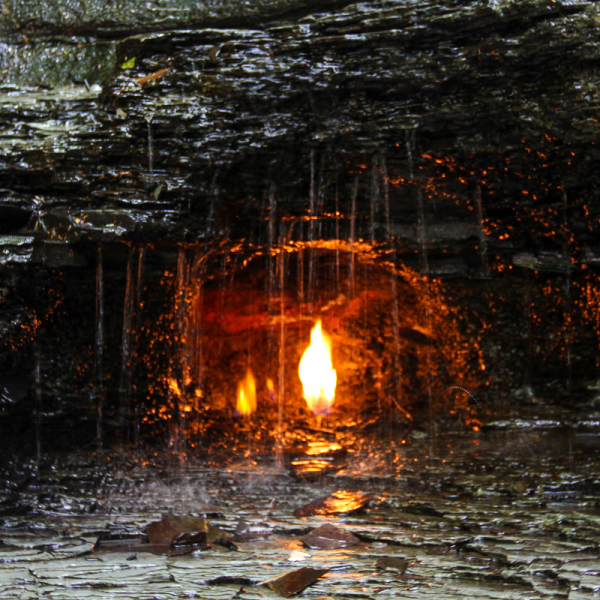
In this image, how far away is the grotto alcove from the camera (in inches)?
155

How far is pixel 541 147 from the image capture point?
13.8 feet

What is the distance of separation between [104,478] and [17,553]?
152 cm

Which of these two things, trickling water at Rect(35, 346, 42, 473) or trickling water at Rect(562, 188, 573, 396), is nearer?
trickling water at Rect(562, 188, 573, 396)

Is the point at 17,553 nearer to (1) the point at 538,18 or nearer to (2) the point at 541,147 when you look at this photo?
(2) the point at 541,147

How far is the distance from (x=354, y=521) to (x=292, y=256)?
102 inches

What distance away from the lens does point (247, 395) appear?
620cm

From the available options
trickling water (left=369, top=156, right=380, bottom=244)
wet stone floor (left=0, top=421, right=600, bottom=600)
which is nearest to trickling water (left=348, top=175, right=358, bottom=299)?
trickling water (left=369, top=156, right=380, bottom=244)

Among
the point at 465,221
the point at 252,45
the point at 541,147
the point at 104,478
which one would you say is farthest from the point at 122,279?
the point at 541,147

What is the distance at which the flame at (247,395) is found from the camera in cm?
610

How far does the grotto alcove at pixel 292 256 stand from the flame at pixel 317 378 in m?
0.57

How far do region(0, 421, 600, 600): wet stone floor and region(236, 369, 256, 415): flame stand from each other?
715 millimetres

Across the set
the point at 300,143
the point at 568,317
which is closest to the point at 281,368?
the point at 300,143

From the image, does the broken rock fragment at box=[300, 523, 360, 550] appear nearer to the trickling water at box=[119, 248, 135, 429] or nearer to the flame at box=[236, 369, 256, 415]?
the trickling water at box=[119, 248, 135, 429]

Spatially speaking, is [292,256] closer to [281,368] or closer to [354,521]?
[281,368]
